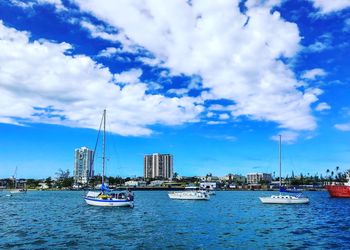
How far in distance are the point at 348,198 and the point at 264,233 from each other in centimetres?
12154

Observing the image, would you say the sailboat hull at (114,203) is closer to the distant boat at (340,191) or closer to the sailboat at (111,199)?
the sailboat at (111,199)

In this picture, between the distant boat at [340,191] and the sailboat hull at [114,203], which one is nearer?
the sailboat hull at [114,203]

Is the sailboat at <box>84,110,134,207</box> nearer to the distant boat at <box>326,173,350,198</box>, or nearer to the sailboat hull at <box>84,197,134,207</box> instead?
the sailboat hull at <box>84,197,134,207</box>

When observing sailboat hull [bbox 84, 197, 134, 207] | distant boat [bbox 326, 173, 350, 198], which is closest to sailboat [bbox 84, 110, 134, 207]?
sailboat hull [bbox 84, 197, 134, 207]

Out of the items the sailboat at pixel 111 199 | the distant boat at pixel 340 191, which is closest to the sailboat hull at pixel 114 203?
the sailboat at pixel 111 199

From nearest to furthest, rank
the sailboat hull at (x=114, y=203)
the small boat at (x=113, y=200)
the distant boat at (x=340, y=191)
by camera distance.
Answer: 1. the sailboat hull at (x=114, y=203)
2. the small boat at (x=113, y=200)
3. the distant boat at (x=340, y=191)

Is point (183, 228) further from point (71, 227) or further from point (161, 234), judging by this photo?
point (71, 227)

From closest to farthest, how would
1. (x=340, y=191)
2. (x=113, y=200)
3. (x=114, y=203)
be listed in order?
(x=114, y=203)
(x=113, y=200)
(x=340, y=191)

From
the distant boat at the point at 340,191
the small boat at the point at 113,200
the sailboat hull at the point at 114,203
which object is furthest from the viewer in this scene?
the distant boat at the point at 340,191

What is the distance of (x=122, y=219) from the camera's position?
67625 mm

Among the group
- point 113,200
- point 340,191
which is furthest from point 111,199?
point 340,191

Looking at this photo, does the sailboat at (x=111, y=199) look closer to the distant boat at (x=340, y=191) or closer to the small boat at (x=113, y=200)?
the small boat at (x=113, y=200)

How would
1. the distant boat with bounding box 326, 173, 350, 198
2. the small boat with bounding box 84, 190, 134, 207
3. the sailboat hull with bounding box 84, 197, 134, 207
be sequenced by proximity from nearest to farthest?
the sailboat hull with bounding box 84, 197, 134, 207 → the small boat with bounding box 84, 190, 134, 207 → the distant boat with bounding box 326, 173, 350, 198

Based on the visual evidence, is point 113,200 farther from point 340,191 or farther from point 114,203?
point 340,191
